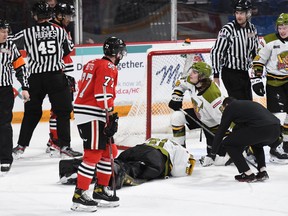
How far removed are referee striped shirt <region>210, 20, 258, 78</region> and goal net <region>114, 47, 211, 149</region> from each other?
410mm

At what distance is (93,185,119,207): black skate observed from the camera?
15.8 feet

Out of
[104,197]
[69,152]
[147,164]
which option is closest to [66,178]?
[147,164]

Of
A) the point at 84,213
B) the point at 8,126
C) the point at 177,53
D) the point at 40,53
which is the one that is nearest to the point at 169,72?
the point at 177,53

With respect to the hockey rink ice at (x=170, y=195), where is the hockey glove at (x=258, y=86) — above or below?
above

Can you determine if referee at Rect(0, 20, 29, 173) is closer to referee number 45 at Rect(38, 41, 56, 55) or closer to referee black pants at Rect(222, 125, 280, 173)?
referee number 45 at Rect(38, 41, 56, 55)

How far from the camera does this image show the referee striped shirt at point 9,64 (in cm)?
571

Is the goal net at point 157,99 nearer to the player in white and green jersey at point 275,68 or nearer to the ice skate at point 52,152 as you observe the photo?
the ice skate at point 52,152

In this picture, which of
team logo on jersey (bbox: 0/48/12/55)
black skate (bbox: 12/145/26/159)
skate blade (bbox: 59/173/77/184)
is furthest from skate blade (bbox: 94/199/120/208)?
black skate (bbox: 12/145/26/159)

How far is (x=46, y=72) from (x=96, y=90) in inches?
70.8

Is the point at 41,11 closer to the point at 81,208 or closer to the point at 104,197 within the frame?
the point at 104,197

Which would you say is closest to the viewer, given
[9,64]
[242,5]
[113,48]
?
[113,48]

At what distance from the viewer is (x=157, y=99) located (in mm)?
7020

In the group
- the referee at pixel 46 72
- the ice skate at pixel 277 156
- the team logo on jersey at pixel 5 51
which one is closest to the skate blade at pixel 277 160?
the ice skate at pixel 277 156

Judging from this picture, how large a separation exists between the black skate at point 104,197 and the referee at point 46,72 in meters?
1.67
